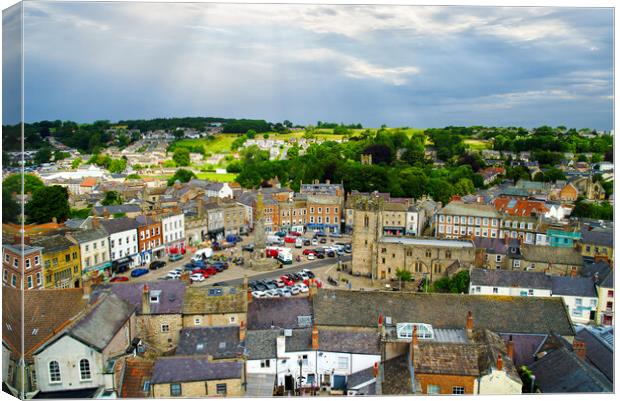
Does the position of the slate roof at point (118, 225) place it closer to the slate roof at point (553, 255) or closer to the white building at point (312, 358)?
the white building at point (312, 358)

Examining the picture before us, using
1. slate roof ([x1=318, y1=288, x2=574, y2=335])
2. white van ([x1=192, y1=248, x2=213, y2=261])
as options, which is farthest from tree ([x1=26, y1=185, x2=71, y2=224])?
slate roof ([x1=318, y1=288, x2=574, y2=335])

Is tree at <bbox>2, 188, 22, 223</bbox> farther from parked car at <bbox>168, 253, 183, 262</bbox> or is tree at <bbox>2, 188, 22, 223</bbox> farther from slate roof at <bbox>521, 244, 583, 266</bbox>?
slate roof at <bbox>521, 244, 583, 266</bbox>

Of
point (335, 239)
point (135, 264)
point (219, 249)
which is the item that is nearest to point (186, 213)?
point (219, 249)

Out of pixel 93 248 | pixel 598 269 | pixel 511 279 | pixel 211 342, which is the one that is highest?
pixel 598 269

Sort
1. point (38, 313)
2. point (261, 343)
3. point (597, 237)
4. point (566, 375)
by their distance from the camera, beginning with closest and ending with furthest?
1. point (566, 375)
2. point (38, 313)
3. point (261, 343)
4. point (597, 237)

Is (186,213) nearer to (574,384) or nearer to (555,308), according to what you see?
(555,308)

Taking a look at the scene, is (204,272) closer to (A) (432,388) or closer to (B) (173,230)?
(B) (173,230)

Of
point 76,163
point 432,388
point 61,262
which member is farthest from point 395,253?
point 76,163
